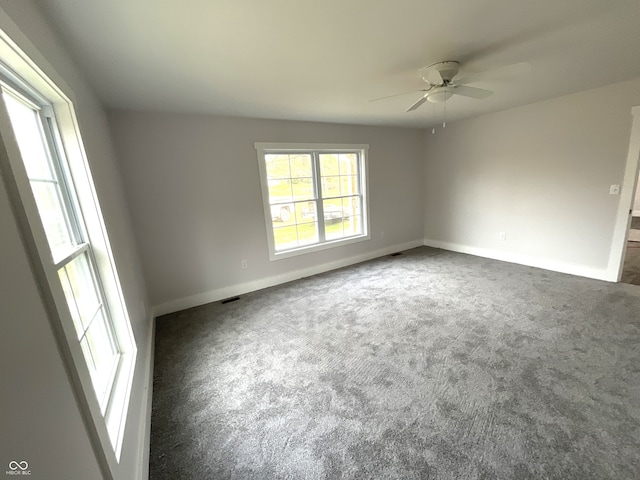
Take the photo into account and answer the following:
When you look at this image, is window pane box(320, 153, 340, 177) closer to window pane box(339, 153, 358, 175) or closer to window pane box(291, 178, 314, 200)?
window pane box(339, 153, 358, 175)

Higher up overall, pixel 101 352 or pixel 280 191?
pixel 280 191

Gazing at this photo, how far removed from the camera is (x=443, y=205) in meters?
5.21

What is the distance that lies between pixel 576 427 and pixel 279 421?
5.72 ft

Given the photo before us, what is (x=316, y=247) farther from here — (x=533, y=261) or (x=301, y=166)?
(x=533, y=261)

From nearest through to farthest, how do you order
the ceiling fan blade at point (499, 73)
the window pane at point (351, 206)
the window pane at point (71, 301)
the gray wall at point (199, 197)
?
the window pane at point (71, 301) < the ceiling fan blade at point (499, 73) < the gray wall at point (199, 197) < the window pane at point (351, 206)

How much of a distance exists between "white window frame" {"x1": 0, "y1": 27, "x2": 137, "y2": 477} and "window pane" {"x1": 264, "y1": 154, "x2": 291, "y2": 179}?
2371 millimetres

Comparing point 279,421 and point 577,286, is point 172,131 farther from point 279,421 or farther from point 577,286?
point 577,286

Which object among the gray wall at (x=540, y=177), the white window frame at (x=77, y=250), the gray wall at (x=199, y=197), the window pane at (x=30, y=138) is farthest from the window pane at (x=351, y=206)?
the window pane at (x=30, y=138)

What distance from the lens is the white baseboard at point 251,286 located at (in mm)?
3346

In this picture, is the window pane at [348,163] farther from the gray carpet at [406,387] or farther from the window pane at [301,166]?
the gray carpet at [406,387]

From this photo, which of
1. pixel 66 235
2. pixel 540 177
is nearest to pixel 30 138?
pixel 66 235

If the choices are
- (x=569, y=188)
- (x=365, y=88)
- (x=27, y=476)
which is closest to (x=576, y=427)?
(x=27, y=476)

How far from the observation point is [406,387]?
193 centimetres

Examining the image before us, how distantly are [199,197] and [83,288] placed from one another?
79.4 inches
